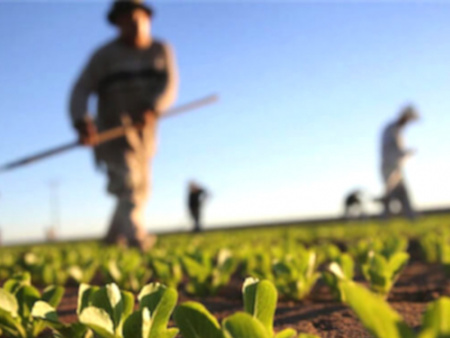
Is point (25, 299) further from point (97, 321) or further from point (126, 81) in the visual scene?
point (126, 81)

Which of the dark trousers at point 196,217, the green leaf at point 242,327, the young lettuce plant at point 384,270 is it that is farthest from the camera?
the dark trousers at point 196,217

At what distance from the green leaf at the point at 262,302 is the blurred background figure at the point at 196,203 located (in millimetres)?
14097

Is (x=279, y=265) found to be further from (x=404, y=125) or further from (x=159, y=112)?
(x=404, y=125)

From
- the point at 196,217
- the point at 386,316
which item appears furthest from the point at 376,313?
the point at 196,217

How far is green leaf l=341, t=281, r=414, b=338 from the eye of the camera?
2.12 ft

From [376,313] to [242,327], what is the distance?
10.4 inches

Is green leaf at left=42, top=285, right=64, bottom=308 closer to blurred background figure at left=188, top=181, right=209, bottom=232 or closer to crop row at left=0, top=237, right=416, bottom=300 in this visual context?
crop row at left=0, top=237, right=416, bottom=300

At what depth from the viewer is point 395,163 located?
448 inches

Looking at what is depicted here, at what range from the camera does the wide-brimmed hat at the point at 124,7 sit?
596 centimetres

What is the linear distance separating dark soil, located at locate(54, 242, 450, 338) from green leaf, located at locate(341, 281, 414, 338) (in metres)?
0.83

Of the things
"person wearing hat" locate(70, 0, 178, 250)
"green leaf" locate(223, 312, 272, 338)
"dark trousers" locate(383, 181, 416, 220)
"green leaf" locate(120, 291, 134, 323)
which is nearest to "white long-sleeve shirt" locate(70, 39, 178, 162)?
"person wearing hat" locate(70, 0, 178, 250)

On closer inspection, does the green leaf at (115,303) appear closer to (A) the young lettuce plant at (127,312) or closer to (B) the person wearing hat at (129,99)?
(A) the young lettuce plant at (127,312)

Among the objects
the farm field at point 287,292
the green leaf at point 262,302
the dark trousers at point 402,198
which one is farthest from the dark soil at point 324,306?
the dark trousers at point 402,198

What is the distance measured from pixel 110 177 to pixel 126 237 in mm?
780
